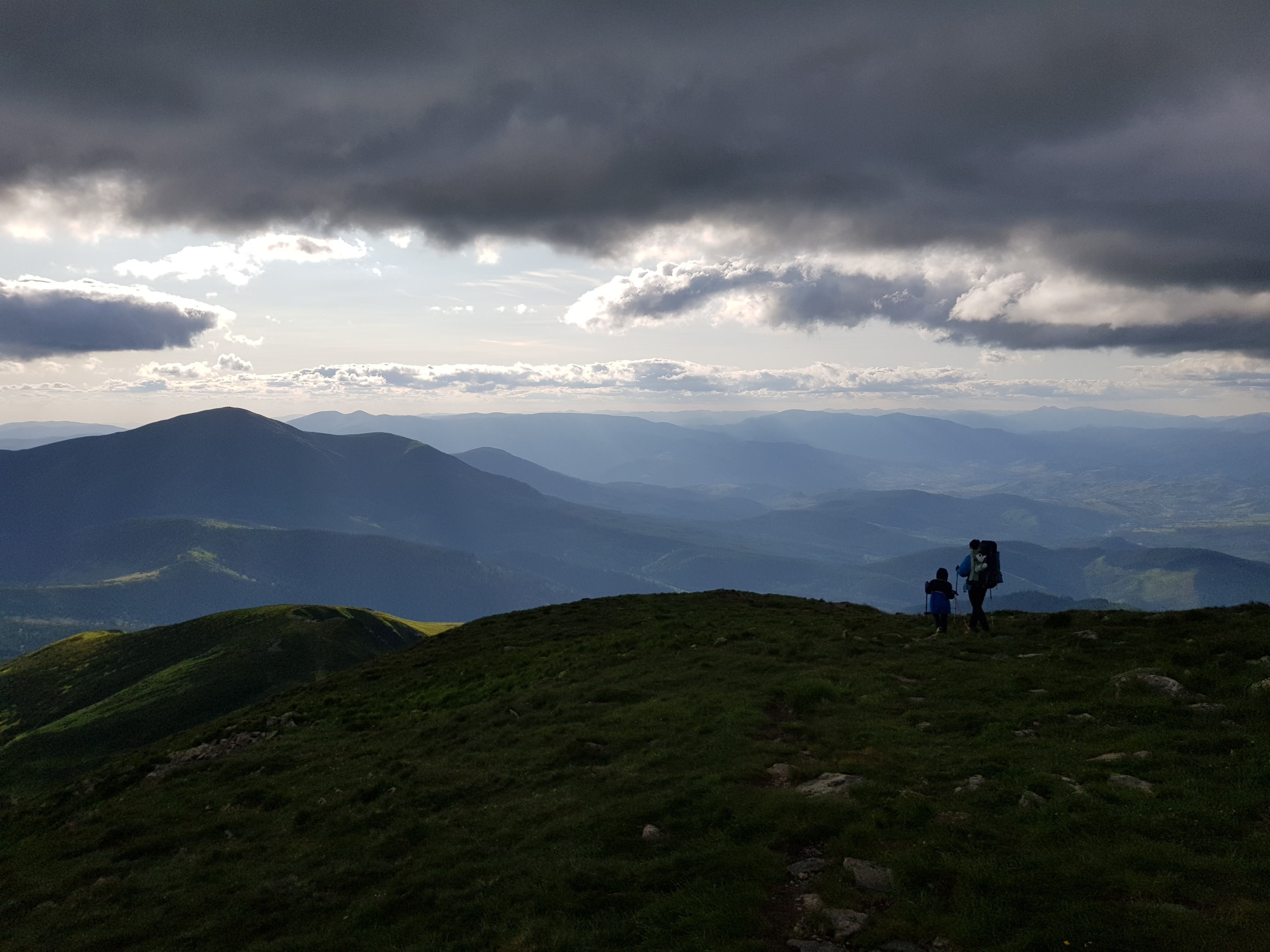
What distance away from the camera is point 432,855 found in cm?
1803

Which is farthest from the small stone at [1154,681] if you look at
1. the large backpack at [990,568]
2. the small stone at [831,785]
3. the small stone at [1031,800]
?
the small stone at [831,785]

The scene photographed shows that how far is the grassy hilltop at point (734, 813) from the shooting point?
37.9 ft

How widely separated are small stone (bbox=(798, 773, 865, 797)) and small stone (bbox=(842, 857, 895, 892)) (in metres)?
3.09

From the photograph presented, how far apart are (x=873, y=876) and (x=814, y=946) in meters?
2.29

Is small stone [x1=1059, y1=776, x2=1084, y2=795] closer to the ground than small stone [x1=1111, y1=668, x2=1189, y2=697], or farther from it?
closer to the ground

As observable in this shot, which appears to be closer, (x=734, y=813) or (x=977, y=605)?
(x=734, y=813)

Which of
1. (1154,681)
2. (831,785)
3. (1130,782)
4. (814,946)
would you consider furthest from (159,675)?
(1154,681)

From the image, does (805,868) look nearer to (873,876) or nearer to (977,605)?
(873,876)

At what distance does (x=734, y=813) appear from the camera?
16.3 m

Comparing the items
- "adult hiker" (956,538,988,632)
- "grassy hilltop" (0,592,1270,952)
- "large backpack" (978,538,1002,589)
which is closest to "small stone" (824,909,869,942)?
"grassy hilltop" (0,592,1270,952)

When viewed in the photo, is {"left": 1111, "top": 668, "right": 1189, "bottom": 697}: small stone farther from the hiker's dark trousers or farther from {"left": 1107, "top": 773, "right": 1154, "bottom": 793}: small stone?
the hiker's dark trousers

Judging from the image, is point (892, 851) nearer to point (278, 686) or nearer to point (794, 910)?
point (794, 910)

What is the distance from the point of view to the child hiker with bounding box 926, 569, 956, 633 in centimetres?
3378

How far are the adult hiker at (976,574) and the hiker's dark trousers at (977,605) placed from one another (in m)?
0.02
